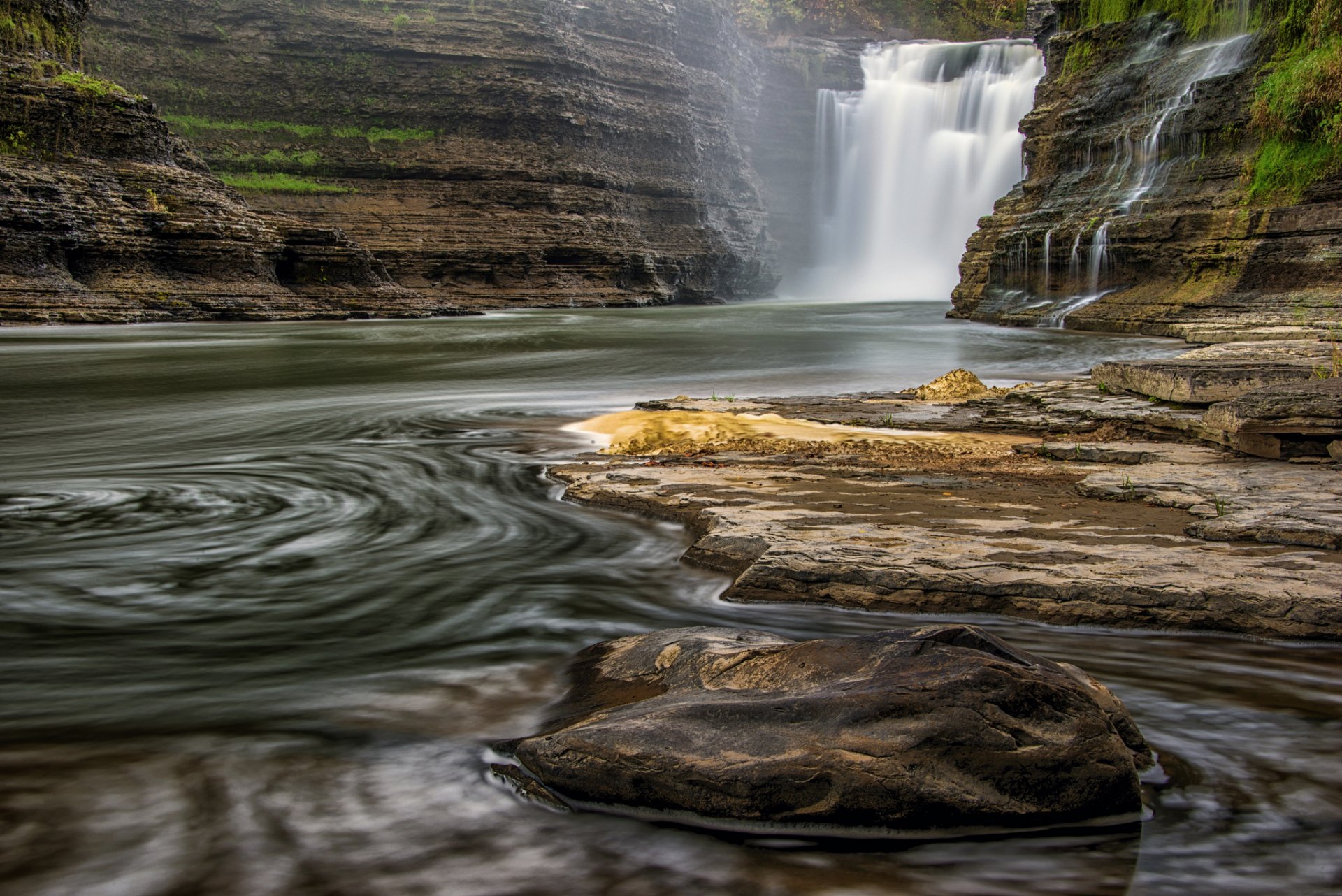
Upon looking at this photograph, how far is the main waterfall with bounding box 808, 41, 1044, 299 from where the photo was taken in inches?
1861

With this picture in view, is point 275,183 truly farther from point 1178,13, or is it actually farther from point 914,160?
point 1178,13

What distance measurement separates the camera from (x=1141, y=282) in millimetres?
20484

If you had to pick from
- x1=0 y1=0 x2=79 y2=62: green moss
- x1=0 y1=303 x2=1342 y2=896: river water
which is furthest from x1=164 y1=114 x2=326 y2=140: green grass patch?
x1=0 y1=303 x2=1342 y2=896: river water

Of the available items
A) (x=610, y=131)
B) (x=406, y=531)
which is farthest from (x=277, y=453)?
(x=610, y=131)

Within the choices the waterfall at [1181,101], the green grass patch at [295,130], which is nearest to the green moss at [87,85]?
the green grass patch at [295,130]

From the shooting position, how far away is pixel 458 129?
44.0 metres

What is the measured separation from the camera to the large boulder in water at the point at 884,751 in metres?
2.12

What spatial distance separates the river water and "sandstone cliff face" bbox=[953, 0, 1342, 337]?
1435cm

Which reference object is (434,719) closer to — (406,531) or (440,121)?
(406,531)

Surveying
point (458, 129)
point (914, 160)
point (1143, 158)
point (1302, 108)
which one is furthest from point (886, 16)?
point (1302, 108)

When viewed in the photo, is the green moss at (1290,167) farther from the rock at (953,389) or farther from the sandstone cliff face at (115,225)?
the sandstone cliff face at (115,225)

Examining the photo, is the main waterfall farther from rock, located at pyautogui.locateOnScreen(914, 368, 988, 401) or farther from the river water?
the river water

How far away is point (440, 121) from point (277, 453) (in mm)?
39491

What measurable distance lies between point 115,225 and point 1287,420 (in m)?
28.6
